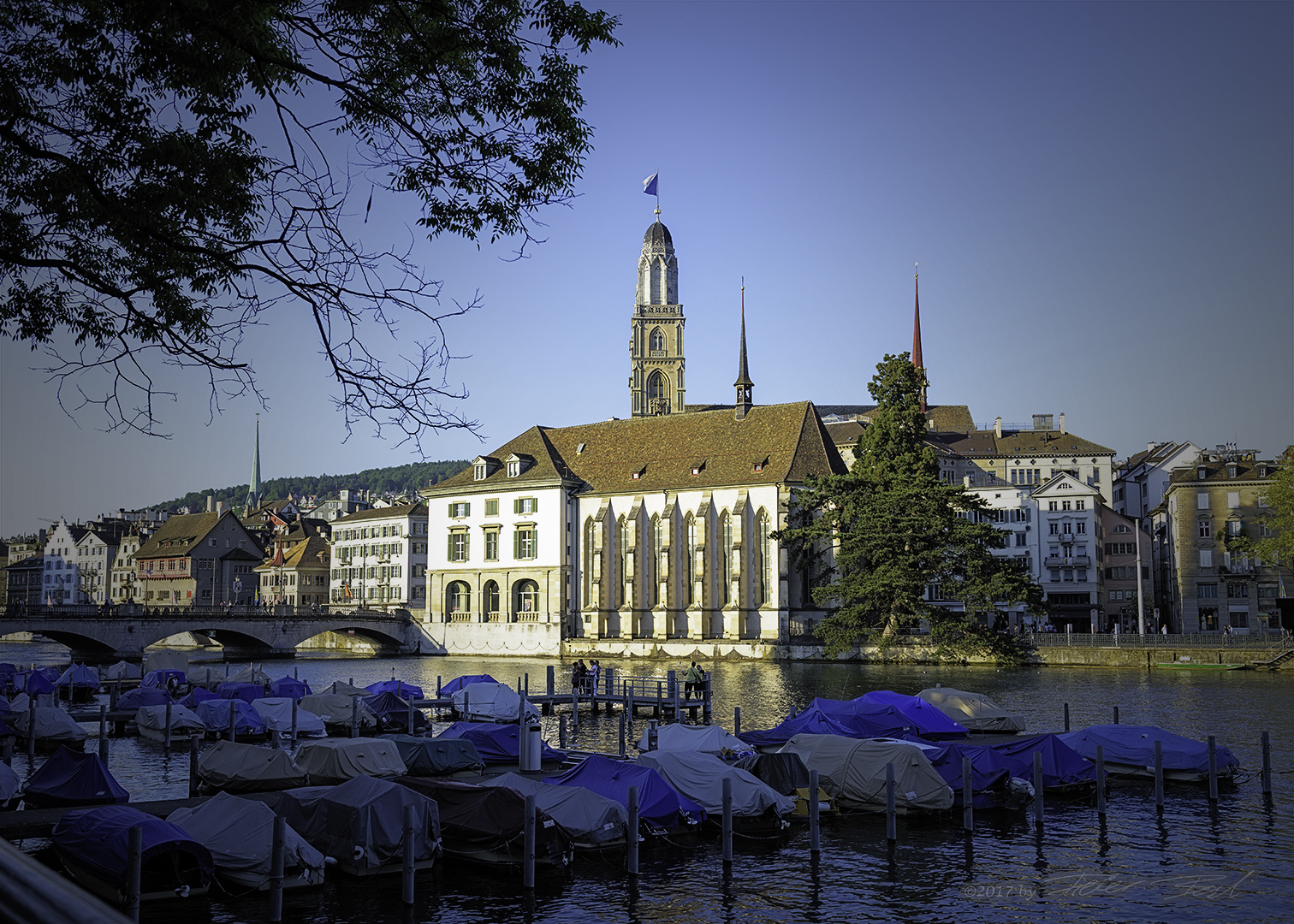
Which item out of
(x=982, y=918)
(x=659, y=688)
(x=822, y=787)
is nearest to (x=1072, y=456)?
(x=659, y=688)

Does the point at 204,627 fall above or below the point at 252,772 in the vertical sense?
above

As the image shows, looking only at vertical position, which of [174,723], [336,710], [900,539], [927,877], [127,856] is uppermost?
[900,539]

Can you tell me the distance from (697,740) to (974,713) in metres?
13.3

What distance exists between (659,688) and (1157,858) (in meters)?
28.5

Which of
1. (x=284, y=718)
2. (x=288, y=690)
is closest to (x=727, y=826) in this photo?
(x=284, y=718)

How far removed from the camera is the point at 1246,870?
20.9m

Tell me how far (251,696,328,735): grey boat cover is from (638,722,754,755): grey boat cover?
49.8 ft

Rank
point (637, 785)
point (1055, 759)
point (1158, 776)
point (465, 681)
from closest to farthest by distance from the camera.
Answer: point (637, 785), point (1158, 776), point (1055, 759), point (465, 681)

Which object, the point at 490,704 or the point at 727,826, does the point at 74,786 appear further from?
the point at 490,704

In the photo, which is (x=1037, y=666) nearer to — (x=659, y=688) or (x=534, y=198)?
(x=659, y=688)

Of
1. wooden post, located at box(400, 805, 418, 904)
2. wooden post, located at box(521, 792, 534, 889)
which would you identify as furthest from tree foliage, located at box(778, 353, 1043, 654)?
wooden post, located at box(400, 805, 418, 904)

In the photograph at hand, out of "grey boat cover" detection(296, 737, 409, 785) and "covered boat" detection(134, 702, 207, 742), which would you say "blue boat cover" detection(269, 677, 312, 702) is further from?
"grey boat cover" detection(296, 737, 409, 785)

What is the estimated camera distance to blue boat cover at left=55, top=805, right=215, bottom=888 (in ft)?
58.5

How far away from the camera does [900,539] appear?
246 ft
